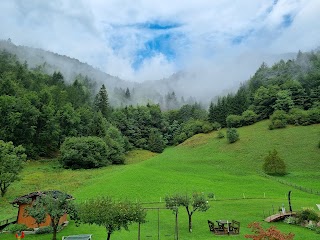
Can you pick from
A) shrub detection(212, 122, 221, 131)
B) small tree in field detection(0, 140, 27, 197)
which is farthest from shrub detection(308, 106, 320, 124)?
small tree in field detection(0, 140, 27, 197)

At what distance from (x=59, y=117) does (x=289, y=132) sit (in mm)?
72675

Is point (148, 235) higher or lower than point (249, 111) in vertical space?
lower

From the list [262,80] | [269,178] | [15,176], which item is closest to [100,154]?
[15,176]

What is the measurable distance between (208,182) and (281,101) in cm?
6611

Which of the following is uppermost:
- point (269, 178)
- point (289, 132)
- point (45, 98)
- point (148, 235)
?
point (45, 98)

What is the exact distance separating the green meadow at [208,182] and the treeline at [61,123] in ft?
29.4

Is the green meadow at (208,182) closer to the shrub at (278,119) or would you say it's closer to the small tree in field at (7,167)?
the small tree in field at (7,167)

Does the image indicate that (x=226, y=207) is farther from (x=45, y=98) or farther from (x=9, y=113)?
(x=45, y=98)

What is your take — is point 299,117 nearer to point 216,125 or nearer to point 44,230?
point 216,125

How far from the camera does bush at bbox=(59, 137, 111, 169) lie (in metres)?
86.8

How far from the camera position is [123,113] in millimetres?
→ 150125

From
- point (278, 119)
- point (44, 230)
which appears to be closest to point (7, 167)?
point (44, 230)

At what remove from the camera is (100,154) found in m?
93.4

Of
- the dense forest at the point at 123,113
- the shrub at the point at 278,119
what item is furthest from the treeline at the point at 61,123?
the shrub at the point at 278,119
